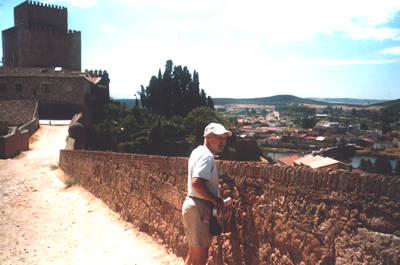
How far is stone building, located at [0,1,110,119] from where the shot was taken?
34875 mm

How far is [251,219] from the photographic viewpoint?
374 centimetres

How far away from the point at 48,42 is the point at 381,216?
161 feet

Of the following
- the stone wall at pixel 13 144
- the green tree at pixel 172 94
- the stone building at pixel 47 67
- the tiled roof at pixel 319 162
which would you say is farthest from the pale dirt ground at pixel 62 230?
the green tree at pixel 172 94

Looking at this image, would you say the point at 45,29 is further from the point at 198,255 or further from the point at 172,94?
the point at 198,255

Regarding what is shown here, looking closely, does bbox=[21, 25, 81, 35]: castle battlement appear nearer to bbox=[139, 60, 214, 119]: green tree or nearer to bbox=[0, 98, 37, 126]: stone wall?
bbox=[139, 60, 214, 119]: green tree

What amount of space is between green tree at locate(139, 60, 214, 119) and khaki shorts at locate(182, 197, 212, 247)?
1740 inches

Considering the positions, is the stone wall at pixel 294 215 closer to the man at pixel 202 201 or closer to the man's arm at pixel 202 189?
the man at pixel 202 201

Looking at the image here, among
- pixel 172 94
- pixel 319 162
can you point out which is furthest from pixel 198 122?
pixel 319 162

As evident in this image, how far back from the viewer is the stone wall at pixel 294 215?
2.54m

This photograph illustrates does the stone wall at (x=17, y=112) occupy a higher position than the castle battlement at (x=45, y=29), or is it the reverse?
the castle battlement at (x=45, y=29)

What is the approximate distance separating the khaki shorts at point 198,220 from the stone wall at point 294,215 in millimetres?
541

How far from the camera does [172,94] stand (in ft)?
160

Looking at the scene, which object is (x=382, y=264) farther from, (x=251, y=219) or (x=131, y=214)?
(x=131, y=214)

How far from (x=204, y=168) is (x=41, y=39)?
47.6 m
